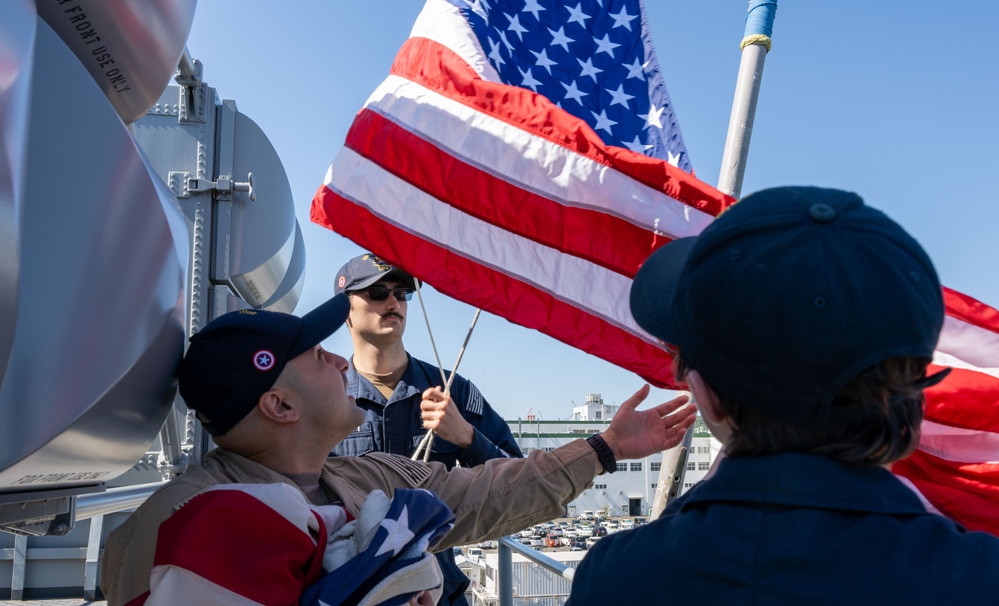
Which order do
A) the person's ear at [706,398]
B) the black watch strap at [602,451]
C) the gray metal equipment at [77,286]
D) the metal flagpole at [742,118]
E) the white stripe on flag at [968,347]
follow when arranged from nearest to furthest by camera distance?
the person's ear at [706,398] < the gray metal equipment at [77,286] < the black watch strap at [602,451] < the white stripe on flag at [968,347] < the metal flagpole at [742,118]

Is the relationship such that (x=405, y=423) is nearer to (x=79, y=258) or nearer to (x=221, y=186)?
(x=221, y=186)

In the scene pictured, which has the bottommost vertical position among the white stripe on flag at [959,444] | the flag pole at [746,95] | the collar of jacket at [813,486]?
the white stripe on flag at [959,444]

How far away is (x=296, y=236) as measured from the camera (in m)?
5.41

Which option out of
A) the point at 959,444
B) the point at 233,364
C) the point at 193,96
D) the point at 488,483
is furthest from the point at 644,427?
the point at 193,96

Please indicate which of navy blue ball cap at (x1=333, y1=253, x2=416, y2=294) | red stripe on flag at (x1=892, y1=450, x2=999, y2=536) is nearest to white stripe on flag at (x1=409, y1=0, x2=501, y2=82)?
navy blue ball cap at (x1=333, y1=253, x2=416, y2=294)

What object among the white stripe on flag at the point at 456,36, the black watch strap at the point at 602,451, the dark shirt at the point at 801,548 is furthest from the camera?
the white stripe on flag at the point at 456,36

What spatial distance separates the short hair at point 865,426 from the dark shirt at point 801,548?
3cm

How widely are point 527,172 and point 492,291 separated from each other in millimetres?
504

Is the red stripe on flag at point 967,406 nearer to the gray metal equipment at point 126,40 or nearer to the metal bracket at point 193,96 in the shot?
the gray metal equipment at point 126,40

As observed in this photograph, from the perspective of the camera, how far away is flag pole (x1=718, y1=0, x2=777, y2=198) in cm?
304

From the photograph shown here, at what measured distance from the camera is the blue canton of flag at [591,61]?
366cm

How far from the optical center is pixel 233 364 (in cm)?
200

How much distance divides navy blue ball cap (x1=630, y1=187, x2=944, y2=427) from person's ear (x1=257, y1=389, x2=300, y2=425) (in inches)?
47.9

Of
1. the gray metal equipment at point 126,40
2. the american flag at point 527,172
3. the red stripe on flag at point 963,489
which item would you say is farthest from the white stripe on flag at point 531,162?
the gray metal equipment at point 126,40
